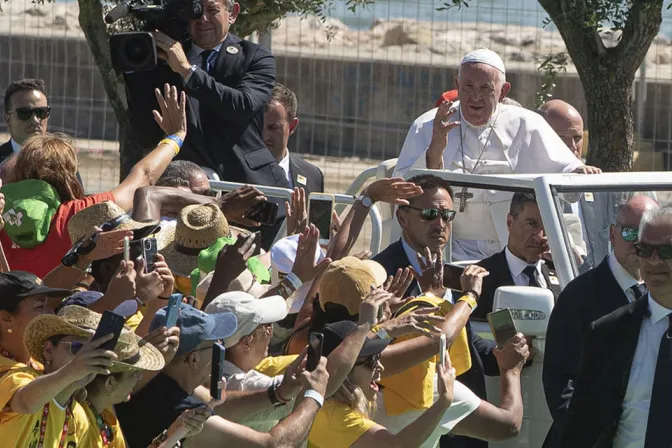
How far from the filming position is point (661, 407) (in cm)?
515

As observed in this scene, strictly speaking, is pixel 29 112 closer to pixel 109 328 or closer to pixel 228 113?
pixel 228 113

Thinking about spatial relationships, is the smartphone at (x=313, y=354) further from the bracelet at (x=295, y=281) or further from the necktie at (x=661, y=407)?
the necktie at (x=661, y=407)

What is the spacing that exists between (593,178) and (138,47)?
2.34 meters

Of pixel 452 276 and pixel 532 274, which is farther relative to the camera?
pixel 532 274

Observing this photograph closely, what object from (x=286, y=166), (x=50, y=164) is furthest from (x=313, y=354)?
(x=286, y=166)

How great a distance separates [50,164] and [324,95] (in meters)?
10.0

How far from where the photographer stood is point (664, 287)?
5246mm

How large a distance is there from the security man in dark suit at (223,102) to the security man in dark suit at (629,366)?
2691 millimetres

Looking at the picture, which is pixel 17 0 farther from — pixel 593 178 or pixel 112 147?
pixel 593 178

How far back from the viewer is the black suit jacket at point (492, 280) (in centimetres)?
662

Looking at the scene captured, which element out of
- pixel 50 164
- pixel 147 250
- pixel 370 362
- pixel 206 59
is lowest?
pixel 370 362

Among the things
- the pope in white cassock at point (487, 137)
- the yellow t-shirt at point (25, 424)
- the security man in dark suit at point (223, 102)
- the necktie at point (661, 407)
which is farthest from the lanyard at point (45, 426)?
the pope in white cassock at point (487, 137)

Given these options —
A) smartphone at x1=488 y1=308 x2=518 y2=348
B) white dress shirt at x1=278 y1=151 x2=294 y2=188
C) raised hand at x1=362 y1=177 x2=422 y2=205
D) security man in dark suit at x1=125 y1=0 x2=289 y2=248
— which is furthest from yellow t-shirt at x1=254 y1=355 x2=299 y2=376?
white dress shirt at x1=278 y1=151 x2=294 y2=188

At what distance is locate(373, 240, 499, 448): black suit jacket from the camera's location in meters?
6.17
